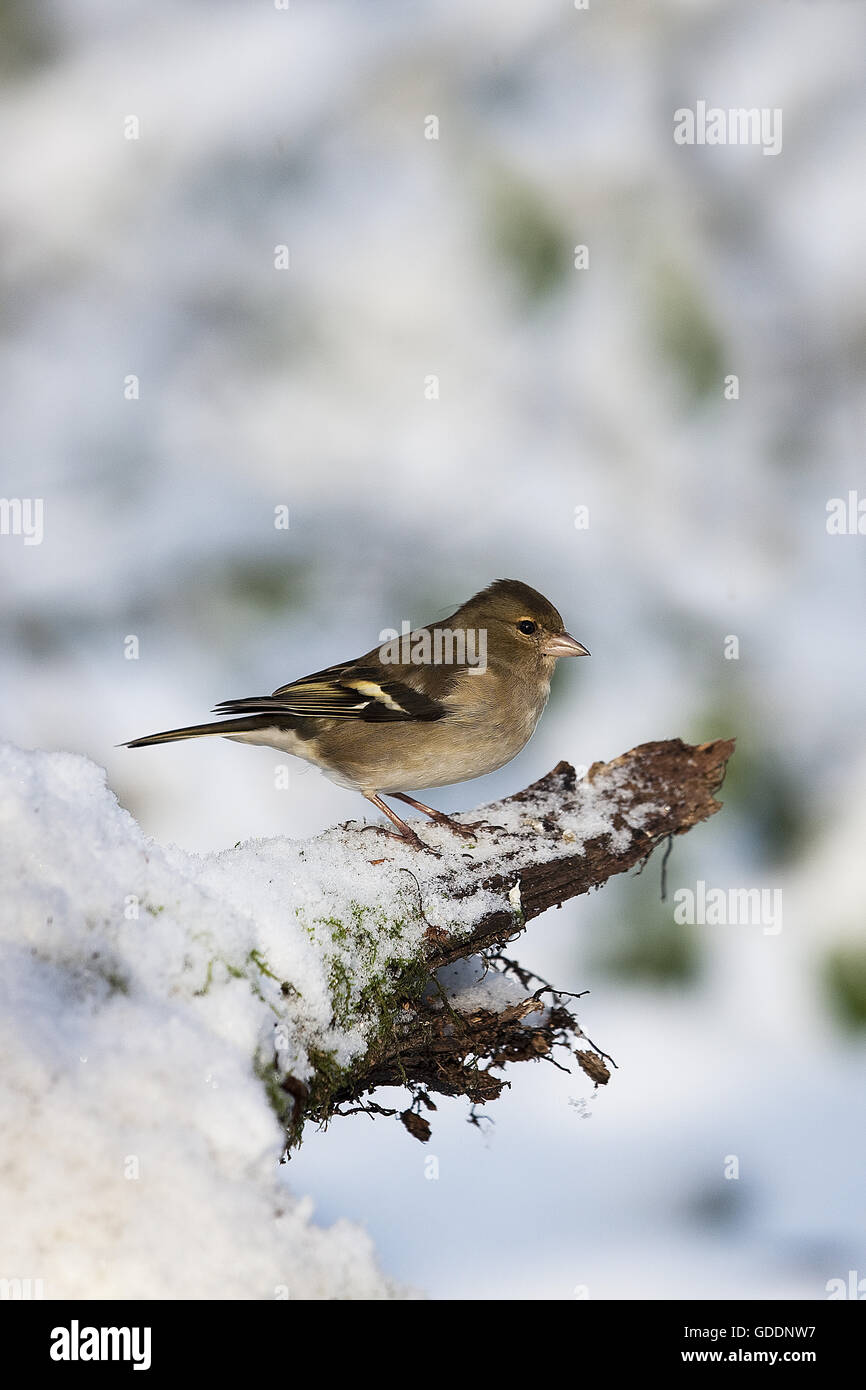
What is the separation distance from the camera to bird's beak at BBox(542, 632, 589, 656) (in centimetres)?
470

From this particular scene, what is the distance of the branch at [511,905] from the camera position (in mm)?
3107

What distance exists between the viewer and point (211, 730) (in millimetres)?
4148

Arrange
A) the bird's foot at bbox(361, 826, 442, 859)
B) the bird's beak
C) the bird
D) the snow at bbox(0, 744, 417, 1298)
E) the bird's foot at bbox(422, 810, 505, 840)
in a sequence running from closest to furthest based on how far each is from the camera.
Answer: the snow at bbox(0, 744, 417, 1298) < the bird's foot at bbox(361, 826, 442, 859) < the bird's foot at bbox(422, 810, 505, 840) < the bird < the bird's beak

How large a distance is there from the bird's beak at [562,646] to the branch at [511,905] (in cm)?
64

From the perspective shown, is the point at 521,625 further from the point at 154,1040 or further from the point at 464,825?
the point at 154,1040

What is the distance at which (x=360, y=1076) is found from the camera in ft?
9.49

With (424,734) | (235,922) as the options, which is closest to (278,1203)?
(235,922)

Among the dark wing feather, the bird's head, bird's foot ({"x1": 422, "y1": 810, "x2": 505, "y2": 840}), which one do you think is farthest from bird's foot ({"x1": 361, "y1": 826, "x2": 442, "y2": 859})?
the bird's head

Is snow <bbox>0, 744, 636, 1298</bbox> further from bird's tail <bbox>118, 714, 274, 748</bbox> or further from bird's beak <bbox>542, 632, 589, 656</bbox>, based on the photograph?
bird's beak <bbox>542, 632, 589, 656</bbox>

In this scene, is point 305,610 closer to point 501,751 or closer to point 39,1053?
point 501,751

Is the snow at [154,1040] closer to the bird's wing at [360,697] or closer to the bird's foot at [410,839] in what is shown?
the bird's foot at [410,839]

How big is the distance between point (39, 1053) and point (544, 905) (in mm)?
2053

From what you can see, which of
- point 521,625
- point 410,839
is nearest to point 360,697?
point 521,625

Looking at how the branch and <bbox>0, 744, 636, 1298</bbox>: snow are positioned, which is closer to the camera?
<bbox>0, 744, 636, 1298</bbox>: snow
